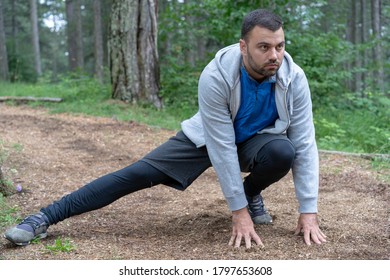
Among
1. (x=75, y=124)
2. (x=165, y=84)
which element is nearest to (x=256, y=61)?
(x=75, y=124)

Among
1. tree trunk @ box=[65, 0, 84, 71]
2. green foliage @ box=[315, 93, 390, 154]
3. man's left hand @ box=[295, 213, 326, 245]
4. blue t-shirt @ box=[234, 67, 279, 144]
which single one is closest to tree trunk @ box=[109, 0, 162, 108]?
green foliage @ box=[315, 93, 390, 154]

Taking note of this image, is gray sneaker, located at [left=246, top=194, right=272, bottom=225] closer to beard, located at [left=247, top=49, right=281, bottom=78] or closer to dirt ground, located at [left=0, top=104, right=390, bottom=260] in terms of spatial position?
dirt ground, located at [left=0, top=104, right=390, bottom=260]

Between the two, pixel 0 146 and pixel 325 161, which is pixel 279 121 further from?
pixel 0 146

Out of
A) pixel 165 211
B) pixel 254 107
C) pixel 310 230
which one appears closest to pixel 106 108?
pixel 165 211

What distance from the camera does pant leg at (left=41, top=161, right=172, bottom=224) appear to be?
3244mm

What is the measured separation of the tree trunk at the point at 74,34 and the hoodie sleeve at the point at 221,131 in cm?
1730

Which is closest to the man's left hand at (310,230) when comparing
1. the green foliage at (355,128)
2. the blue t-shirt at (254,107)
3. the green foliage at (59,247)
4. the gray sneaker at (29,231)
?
the blue t-shirt at (254,107)

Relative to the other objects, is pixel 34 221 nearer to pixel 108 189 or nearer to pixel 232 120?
pixel 108 189

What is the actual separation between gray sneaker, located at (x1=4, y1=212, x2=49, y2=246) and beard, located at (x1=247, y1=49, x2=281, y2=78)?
1.63m

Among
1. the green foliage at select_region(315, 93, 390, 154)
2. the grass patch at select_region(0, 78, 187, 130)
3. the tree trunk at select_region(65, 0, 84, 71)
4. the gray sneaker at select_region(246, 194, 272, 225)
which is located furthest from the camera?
the tree trunk at select_region(65, 0, 84, 71)

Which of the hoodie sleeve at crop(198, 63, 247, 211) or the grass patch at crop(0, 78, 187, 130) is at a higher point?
the hoodie sleeve at crop(198, 63, 247, 211)

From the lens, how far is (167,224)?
3625mm

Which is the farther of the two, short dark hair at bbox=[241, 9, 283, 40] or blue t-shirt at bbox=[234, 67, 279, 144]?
blue t-shirt at bbox=[234, 67, 279, 144]

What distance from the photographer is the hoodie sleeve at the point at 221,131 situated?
2930mm
